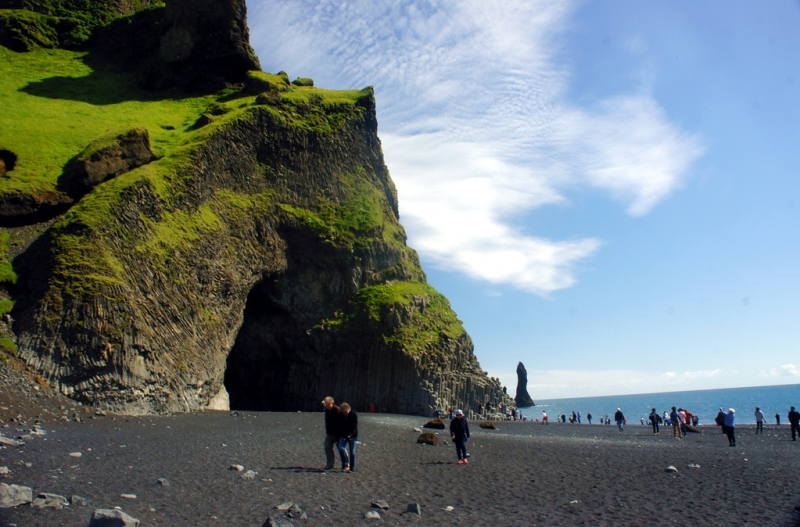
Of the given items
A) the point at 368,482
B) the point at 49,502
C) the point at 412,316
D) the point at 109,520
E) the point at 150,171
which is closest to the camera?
the point at 109,520

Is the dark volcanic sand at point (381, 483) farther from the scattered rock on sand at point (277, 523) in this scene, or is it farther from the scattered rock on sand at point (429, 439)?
the scattered rock on sand at point (429, 439)

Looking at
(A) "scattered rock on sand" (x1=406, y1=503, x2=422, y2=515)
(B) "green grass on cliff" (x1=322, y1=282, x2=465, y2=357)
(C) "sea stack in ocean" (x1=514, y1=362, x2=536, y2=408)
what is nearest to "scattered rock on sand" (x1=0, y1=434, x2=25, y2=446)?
(A) "scattered rock on sand" (x1=406, y1=503, x2=422, y2=515)

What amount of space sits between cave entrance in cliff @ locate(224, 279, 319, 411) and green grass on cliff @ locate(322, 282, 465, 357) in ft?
12.8

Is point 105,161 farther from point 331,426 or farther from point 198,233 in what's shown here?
point 331,426

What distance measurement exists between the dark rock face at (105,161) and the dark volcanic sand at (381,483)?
824 inches

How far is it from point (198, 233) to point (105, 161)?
24.5 feet

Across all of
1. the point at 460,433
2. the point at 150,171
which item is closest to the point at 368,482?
the point at 460,433

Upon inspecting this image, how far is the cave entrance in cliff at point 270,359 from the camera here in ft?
160

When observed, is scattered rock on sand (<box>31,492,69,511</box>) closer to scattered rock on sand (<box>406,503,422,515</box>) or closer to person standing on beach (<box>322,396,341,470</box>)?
scattered rock on sand (<box>406,503,422,515</box>)

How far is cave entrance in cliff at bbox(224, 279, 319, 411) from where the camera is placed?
48.9 metres

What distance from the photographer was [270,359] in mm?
51625

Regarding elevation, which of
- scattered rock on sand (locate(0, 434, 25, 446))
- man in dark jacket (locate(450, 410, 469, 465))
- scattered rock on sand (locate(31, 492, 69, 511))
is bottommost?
scattered rock on sand (locate(31, 492, 69, 511))

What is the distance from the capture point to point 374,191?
5928 centimetres

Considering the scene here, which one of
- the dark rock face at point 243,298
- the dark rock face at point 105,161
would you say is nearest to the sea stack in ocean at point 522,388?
the dark rock face at point 243,298
